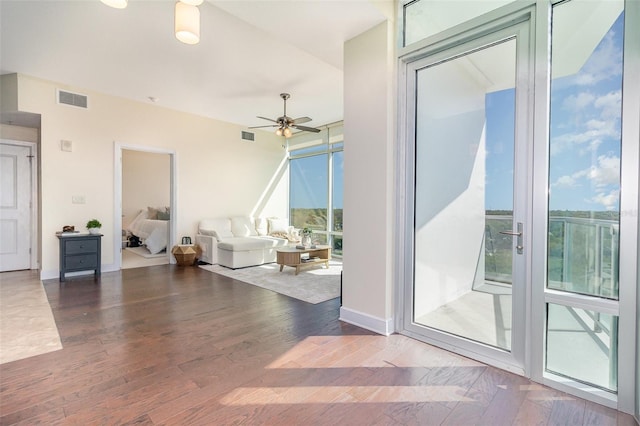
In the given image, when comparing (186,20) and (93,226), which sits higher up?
(186,20)

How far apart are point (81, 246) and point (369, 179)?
465 cm

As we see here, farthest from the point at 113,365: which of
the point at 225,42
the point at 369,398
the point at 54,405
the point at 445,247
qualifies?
the point at 225,42

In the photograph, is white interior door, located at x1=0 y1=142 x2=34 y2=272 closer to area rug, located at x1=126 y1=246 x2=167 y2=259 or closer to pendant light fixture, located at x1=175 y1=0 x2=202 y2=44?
area rug, located at x1=126 y1=246 x2=167 y2=259

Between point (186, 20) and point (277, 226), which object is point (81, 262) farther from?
point (186, 20)

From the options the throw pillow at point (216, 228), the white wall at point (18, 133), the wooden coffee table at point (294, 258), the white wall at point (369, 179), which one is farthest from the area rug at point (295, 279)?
the white wall at point (18, 133)

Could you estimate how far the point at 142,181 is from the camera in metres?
8.95

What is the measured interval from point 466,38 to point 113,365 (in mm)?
3527

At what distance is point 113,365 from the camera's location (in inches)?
84.4

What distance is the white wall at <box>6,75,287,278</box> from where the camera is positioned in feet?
15.3

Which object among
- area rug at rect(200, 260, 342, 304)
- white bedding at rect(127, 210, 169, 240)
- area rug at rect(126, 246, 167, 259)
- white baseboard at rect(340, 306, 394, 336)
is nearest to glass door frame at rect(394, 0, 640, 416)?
white baseboard at rect(340, 306, 394, 336)

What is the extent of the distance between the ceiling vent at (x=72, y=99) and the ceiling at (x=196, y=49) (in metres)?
0.15

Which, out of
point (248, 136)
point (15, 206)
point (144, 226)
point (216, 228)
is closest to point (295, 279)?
point (216, 228)

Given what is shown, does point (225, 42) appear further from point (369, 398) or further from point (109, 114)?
point (369, 398)

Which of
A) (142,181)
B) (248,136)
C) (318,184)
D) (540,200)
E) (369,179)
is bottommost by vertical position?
(540,200)
